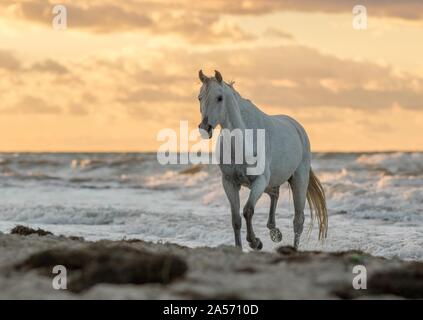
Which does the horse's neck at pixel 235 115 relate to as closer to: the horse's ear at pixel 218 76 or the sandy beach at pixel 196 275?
the horse's ear at pixel 218 76

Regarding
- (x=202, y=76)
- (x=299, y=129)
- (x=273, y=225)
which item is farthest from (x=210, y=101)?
(x=299, y=129)

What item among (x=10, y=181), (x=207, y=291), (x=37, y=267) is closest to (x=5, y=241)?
(x=37, y=267)

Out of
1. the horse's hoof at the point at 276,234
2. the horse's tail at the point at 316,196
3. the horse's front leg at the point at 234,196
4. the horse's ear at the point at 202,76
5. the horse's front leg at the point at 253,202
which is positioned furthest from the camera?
the horse's tail at the point at 316,196

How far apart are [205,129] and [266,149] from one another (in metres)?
1.23

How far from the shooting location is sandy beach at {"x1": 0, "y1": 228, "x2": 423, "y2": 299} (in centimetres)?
644

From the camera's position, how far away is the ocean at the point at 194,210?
14.8 m

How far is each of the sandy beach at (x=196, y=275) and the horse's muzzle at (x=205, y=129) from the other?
1411 millimetres

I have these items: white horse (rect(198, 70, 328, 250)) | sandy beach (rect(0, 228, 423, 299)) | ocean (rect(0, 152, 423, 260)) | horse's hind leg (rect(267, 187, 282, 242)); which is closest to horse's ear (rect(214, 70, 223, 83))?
white horse (rect(198, 70, 328, 250))

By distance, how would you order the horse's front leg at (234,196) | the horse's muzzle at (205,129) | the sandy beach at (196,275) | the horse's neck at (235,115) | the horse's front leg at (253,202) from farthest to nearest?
the horse's front leg at (234,196) < the horse's neck at (235,115) < the horse's front leg at (253,202) < the horse's muzzle at (205,129) < the sandy beach at (196,275)

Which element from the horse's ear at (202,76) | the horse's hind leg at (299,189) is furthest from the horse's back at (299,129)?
the horse's ear at (202,76)

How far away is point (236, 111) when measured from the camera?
955cm

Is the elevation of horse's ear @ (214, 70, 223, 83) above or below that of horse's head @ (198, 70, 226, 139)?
above

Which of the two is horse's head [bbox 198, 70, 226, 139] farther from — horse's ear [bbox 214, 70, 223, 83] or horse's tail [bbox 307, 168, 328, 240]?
horse's tail [bbox 307, 168, 328, 240]
